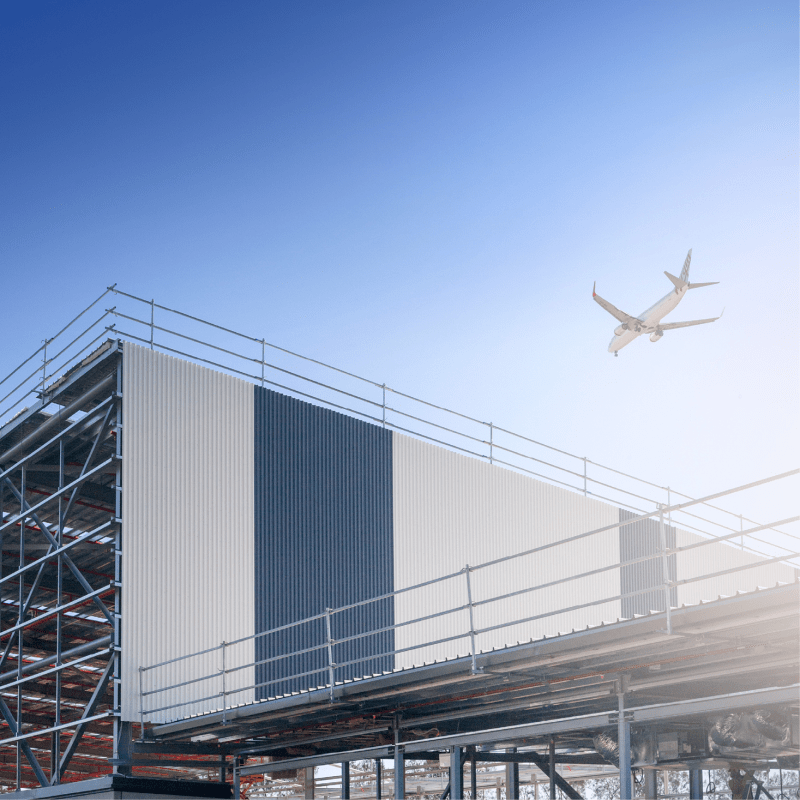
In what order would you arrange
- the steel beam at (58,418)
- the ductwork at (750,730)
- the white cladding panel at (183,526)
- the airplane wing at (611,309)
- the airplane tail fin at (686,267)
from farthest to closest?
1. the airplane wing at (611,309)
2. the airplane tail fin at (686,267)
3. the steel beam at (58,418)
4. the white cladding panel at (183,526)
5. the ductwork at (750,730)

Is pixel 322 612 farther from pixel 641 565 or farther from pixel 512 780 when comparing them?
pixel 641 565

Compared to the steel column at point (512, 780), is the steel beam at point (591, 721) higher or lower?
higher

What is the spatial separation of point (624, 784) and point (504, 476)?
18066 millimetres

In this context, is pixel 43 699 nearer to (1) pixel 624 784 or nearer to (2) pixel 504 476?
(2) pixel 504 476

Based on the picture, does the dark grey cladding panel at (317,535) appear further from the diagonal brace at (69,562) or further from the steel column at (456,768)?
the steel column at (456,768)

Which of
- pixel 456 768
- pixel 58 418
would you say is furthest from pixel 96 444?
pixel 456 768

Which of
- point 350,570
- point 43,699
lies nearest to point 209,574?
point 350,570

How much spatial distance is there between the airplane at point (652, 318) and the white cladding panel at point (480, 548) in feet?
59.9

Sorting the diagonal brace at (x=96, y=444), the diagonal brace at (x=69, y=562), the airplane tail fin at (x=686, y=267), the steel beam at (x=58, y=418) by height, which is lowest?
the diagonal brace at (x=69, y=562)

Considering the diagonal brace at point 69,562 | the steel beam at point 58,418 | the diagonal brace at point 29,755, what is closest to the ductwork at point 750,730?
the diagonal brace at point 69,562

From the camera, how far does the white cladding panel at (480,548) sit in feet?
99.0

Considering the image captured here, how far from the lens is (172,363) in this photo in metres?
26.5

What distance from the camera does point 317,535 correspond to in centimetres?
2817

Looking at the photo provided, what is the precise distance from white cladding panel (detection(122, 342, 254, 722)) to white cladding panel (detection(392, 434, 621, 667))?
4990 mm
